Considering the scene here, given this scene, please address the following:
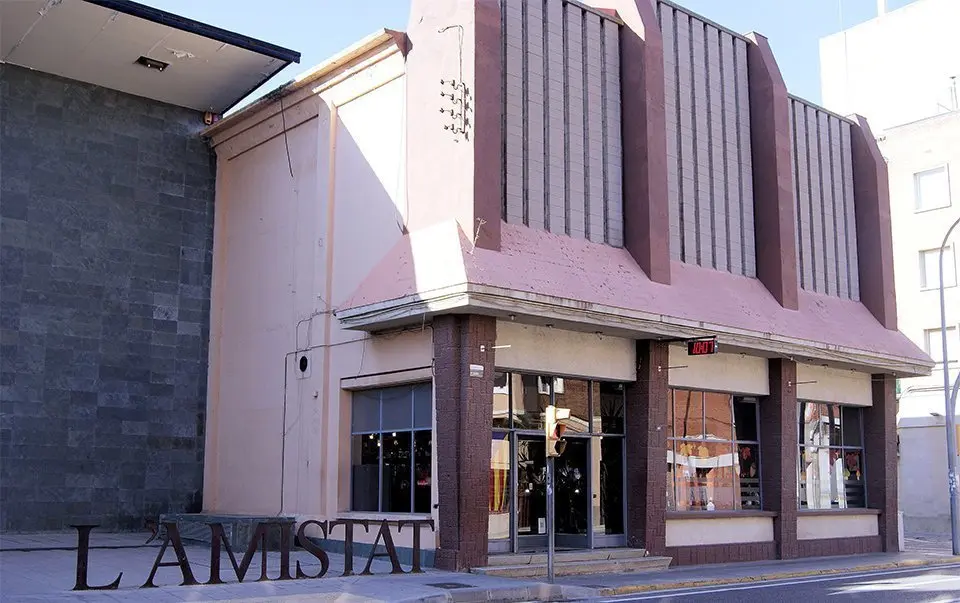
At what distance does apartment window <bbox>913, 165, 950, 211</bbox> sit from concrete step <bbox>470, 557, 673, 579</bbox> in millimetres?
26350

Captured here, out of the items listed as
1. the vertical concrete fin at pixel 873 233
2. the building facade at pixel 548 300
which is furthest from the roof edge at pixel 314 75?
the vertical concrete fin at pixel 873 233

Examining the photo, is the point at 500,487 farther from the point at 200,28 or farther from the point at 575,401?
the point at 200,28

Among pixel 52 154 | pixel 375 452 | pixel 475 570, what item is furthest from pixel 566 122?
pixel 52 154

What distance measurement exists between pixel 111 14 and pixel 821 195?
18389 mm

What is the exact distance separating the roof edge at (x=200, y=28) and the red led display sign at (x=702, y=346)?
38.6 ft

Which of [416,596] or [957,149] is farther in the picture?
[957,149]

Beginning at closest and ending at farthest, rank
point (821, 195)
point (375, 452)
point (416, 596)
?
1. point (416, 596)
2. point (375, 452)
3. point (821, 195)

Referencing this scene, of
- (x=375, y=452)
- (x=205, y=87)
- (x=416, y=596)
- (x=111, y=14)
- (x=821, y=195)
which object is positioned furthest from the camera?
(x=821, y=195)

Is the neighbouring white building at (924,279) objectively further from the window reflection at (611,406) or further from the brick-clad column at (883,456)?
the window reflection at (611,406)

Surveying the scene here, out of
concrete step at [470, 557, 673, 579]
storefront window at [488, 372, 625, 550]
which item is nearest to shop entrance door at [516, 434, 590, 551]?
storefront window at [488, 372, 625, 550]

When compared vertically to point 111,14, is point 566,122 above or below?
below

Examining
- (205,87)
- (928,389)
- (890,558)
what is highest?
(205,87)

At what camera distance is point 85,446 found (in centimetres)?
2464

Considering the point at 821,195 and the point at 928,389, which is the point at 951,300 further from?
the point at 821,195
